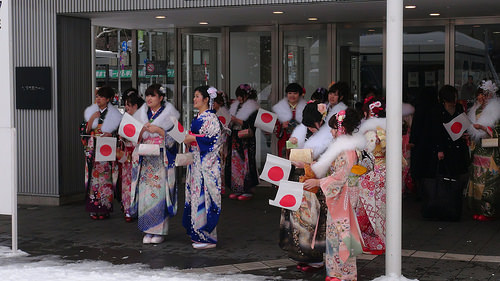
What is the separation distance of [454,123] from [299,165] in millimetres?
3444

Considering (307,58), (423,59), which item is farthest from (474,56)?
(307,58)

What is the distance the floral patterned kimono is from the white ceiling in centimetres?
144

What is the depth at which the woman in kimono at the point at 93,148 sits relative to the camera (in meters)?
9.61

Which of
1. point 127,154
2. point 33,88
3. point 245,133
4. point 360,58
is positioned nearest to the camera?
point 127,154

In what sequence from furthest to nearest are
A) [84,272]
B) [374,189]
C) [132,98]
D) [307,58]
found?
[307,58]
[132,98]
[374,189]
[84,272]

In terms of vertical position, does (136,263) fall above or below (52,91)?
below

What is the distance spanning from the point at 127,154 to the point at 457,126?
13.6 ft

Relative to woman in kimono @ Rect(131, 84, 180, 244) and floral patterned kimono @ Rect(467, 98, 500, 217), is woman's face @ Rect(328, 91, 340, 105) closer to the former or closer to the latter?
floral patterned kimono @ Rect(467, 98, 500, 217)

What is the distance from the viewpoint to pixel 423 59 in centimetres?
1191

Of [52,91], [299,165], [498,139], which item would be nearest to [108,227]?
[52,91]

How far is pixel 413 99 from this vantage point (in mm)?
12047

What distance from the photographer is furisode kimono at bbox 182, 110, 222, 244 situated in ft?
25.7

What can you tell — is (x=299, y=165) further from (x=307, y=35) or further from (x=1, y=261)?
(x=307, y=35)

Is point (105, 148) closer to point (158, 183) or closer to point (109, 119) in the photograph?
point (109, 119)
